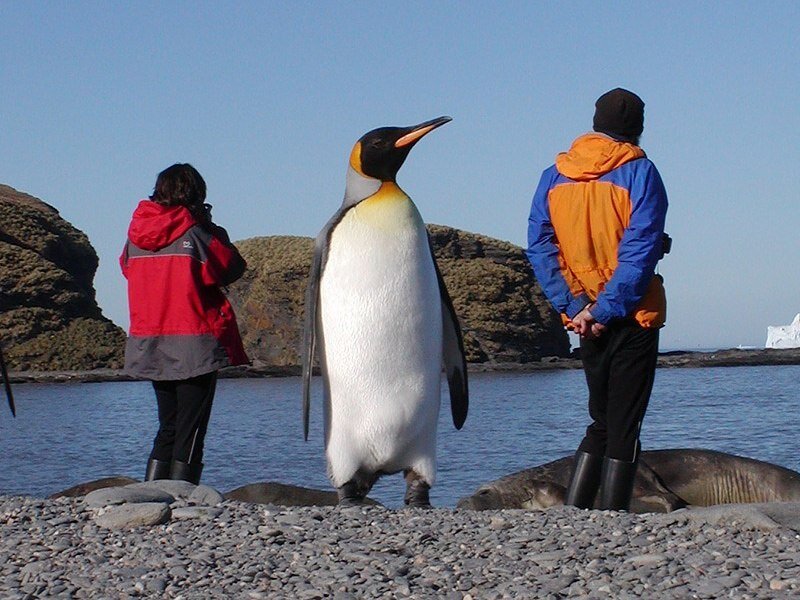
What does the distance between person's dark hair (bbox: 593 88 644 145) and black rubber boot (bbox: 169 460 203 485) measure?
2.41 meters

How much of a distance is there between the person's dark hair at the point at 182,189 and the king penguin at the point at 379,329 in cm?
68

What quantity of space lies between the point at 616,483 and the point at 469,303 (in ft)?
276

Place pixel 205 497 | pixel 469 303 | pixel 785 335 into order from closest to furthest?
1. pixel 205 497
2. pixel 469 303
3. pixel 785 335

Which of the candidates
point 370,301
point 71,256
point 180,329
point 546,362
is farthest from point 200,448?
point 71,256

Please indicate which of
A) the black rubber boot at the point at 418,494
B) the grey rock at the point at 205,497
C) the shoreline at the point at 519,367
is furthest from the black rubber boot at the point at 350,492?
the shoreline at the point at 519,367

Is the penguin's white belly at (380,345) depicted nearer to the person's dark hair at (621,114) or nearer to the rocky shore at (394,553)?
the rocky shore at (394,553)

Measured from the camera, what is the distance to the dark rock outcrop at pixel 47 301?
80.0 metres

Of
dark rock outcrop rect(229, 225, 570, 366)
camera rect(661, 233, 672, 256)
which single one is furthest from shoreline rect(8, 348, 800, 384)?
camera rect(661, 233, 672, 256)

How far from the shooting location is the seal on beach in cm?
717

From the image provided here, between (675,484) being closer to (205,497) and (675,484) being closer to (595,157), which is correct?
(595,157)

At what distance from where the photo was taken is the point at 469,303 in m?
88.6

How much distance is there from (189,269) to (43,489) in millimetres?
4975

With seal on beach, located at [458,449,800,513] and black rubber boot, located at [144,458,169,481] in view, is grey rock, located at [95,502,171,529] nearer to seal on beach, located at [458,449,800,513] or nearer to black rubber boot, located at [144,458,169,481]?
black rubber boot, located at [144,458,169,481]

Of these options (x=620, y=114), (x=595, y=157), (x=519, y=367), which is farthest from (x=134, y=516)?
(x=519, y=367)
